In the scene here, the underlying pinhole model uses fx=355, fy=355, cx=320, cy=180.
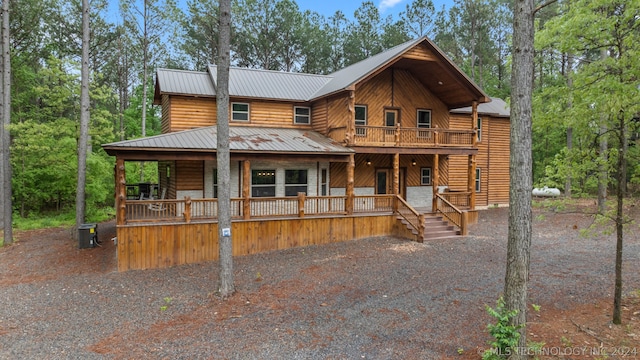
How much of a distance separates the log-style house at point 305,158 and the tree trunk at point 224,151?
10.6ft

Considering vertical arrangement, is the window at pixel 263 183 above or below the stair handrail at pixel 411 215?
above

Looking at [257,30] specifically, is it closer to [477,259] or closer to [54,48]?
[54,48]

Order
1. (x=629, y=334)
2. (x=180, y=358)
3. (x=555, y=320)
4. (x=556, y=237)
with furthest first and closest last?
1. (x=556, y=237)
2. (x=555, y=320)
3. (x=629, y=334)
4. (x=180, y=358)

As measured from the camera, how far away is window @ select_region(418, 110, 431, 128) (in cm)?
1800

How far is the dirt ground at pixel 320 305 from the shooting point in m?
5.59

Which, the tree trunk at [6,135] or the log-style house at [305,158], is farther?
the tree trunk at [6,135]

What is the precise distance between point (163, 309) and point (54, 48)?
2368cm

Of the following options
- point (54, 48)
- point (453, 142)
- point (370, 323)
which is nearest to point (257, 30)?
point (54, 48)

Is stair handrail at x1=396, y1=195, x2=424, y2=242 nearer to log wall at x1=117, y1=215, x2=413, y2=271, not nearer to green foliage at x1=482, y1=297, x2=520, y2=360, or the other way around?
log wall at x1=117, y1=215, x2=413, y2=271

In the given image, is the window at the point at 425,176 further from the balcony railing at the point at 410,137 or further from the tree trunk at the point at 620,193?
the tree trunk at the point at 620,193

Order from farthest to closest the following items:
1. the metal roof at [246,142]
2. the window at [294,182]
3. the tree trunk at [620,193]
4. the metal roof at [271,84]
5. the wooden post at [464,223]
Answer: the metal roof at [271,84] < the window at [294,182] < the wooden post at [464,223] < the metal roof at [246,142] < the tree trunk at [620,193]

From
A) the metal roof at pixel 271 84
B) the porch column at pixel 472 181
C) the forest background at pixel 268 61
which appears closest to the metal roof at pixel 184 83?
the metal roof at pixel 271 84

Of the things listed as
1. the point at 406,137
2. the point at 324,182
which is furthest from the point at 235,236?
the point at 406,137

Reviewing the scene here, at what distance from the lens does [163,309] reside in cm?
738
